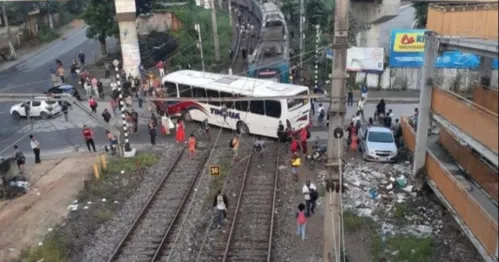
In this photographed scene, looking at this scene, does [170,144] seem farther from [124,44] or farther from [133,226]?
[124,44]

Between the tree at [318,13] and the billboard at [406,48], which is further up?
Answer: the tree at [318,13]

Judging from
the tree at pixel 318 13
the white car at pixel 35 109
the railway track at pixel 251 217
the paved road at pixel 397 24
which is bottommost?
the railway track at pixel 251 217

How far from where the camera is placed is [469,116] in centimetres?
1252

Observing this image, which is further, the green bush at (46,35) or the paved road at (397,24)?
the paved road at (397,24)

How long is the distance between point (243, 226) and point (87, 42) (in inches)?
1713

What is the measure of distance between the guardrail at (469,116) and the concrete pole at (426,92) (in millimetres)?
673

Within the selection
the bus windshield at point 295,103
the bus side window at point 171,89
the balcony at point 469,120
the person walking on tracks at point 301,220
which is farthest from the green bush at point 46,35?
the balcony at point 469,120

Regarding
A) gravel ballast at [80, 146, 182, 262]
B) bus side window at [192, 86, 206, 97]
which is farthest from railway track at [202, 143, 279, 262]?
bus side window at [192, 86, 206, 97]

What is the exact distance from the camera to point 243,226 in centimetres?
1666

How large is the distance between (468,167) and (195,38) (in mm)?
34454

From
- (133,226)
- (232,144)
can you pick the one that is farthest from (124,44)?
(133,226)

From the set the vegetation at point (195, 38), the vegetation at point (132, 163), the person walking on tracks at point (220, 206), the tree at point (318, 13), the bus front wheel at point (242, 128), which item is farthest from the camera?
the tree at point (318, 13)

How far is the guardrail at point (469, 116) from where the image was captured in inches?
430

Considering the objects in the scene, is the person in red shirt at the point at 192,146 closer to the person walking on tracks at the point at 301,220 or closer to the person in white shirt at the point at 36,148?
the person in white shirt at the point at 36,148
